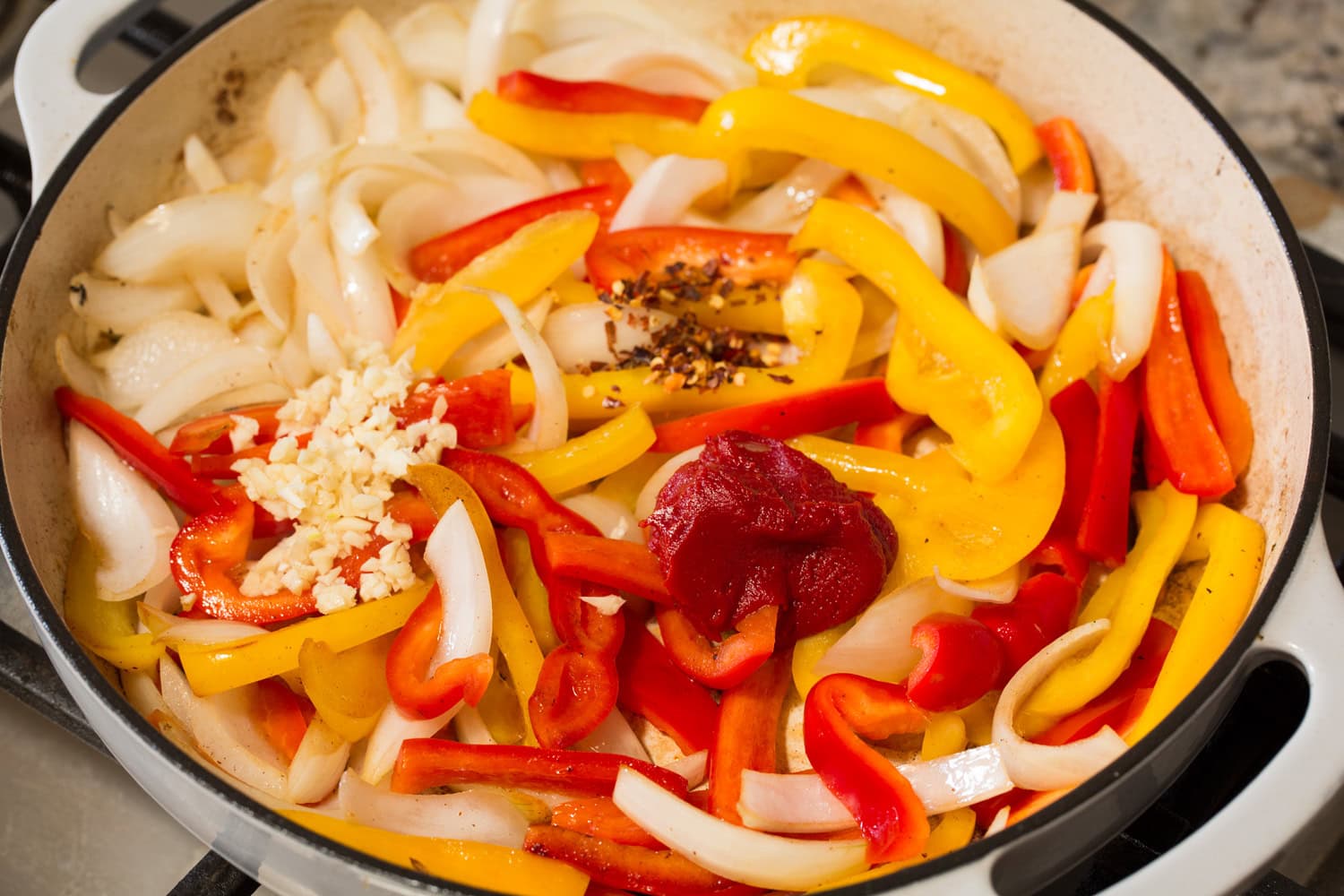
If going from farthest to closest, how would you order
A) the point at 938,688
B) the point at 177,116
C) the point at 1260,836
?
1. the point at 177,116
2. the point at 938,688
3. the point at 1260,836

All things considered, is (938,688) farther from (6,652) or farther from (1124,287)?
(6,652)

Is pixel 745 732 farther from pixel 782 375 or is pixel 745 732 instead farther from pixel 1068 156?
pixel 1068 156

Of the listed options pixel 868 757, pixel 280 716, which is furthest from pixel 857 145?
pixel 280 716

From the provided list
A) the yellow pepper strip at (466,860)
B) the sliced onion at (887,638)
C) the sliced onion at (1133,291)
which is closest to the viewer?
the yellow pepper strip at (466,860)

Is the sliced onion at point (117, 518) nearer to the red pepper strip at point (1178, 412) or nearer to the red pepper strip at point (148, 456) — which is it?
the red pepper strip at point (148, 456)

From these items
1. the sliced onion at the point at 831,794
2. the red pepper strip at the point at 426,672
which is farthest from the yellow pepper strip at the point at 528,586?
the sliced onion at the point at 831,794

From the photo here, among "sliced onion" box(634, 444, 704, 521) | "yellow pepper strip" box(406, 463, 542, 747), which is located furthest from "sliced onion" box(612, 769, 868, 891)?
"sliced onion" box(634, 444, 704, 521)

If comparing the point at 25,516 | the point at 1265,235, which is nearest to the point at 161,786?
the point at 25,516
